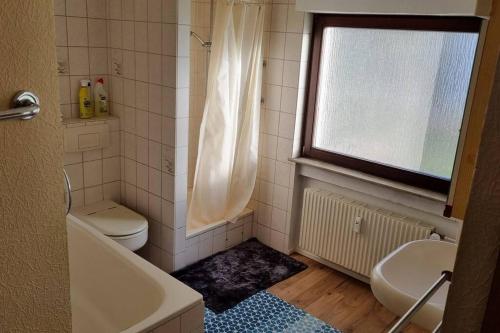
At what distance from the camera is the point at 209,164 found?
125 inches

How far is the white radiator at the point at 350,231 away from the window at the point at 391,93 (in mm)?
248

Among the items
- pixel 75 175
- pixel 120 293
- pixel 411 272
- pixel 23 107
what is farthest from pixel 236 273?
pixel 23 107

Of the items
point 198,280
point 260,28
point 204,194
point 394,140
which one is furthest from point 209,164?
point 394,140

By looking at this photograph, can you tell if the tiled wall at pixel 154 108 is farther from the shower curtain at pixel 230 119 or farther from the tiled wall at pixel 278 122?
the tiled wall at pixel 278 122

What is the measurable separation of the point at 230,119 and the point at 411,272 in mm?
1696

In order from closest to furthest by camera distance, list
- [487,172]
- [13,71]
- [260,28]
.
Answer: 1. [487,172]
2. [13,71]
3. [260,28]

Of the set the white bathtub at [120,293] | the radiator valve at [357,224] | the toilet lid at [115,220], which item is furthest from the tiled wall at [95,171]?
the radiator valve at [357,224]

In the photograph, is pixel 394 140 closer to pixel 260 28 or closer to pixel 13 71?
pixel 260 28

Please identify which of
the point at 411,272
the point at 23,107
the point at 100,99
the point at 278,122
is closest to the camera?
the point at 23,107

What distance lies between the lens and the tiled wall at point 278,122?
310cm

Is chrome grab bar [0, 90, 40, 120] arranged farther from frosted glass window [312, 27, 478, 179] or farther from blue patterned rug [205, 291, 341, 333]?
frosted glass window [312, 27, 478, 179]

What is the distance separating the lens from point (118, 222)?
2895 millimetres

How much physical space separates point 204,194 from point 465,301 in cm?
279

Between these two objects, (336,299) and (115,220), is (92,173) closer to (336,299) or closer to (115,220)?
(115,220)
